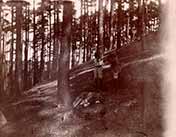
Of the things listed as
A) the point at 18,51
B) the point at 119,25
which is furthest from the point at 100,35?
the point at 18,51

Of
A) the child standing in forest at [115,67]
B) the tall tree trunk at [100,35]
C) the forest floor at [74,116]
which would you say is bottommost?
the forest floor at [74,116]

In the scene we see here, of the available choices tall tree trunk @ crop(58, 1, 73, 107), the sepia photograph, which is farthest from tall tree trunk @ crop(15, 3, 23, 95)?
tall tree trunk @ crop(58, 1, 73, 107)

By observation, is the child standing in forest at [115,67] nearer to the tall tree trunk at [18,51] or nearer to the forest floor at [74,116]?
the forest floor at [74,116]

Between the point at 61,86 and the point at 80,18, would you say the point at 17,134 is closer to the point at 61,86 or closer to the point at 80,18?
the point at 61,86

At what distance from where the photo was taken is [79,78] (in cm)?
460

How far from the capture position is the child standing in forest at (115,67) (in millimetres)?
4594

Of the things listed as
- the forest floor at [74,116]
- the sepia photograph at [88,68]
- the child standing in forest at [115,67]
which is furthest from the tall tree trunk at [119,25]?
the forest floor at [74,116]

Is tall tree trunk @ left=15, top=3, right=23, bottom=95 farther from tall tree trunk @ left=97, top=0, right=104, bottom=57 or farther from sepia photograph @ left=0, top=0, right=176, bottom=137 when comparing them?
tall tree trunk @ left=97, top=0, right=104, bottom=57

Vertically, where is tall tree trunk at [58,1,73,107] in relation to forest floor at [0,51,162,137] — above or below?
above

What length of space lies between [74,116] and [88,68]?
20.6 inches

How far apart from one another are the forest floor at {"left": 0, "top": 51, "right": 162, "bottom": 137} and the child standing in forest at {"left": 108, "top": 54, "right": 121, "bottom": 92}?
66 mm

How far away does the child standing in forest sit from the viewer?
4.59 meters

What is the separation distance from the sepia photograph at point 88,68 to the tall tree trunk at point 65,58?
10 mm

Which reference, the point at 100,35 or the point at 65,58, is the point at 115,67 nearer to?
the point at 100,35
